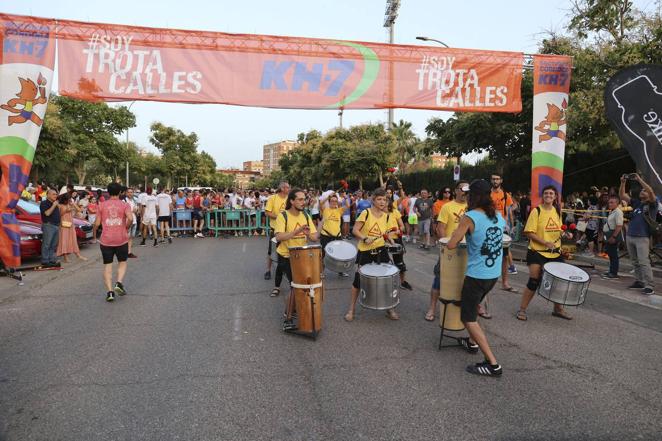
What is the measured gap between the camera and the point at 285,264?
236 inches

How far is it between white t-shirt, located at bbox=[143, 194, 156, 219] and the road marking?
904 centimetres

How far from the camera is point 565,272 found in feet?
18.3

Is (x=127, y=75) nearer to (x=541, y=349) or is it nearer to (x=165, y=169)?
(x=541, y=349)

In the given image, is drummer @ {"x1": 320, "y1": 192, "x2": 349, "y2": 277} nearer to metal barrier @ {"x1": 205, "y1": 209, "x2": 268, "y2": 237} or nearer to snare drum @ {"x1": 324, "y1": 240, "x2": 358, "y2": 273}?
snare drum @ {"x1": 324, "y1": 240, "x2": 358, "y2": 273}

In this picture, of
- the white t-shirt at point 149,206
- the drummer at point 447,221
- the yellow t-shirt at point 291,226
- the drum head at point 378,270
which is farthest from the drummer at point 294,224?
the white t-shirt at point 149,206

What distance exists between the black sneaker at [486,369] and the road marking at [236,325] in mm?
2598

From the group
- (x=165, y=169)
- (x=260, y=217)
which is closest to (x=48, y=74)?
(x=260, y=217)

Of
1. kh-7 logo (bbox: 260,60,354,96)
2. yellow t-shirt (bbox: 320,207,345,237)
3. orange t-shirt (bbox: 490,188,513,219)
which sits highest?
kh-7 logo (bbox: 260,60,354,96)

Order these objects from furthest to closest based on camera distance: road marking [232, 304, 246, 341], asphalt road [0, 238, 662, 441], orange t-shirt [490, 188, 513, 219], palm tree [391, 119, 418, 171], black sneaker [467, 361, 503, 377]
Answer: palm tree [391, 119, 418, 171], orange t-shirt [490, 188, 513, 219], road marking [232, 304, 246, 341], black sneaker [467, 361, 503, 377], asphalt road [0, 238, 662, 441]

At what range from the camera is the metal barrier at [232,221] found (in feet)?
59.2

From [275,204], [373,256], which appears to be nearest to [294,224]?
[373,256]

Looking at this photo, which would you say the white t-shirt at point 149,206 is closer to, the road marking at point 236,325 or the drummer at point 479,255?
the road marking at point 236,325

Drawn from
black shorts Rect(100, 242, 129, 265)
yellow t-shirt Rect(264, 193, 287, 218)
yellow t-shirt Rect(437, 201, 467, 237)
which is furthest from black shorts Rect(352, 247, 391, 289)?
black shorts Rect(100, 242, 129, 265)

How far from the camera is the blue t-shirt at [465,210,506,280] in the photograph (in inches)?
161
